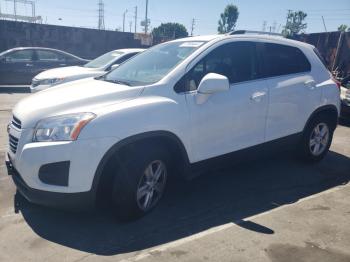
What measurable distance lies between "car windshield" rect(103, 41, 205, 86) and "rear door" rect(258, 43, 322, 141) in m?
1.06

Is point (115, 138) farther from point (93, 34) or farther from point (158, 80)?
point (93, 34)

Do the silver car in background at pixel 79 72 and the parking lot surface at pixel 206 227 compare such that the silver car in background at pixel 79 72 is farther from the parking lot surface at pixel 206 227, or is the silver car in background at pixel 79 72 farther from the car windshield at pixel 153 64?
the parking lot surface at pixel 206 227

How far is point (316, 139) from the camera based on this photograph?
18.1ft

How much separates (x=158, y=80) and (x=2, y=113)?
19.7 feet

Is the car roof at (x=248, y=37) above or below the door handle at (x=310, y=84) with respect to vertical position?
above

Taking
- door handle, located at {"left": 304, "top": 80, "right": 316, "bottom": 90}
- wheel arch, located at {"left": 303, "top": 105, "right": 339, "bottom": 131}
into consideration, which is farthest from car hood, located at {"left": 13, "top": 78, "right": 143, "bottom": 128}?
wheel arch, located at {"left": 303, "top": 105, "right": 339, "bottom": 131}

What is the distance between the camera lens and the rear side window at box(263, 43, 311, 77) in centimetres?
467

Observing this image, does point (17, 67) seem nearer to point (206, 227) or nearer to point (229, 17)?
point (206, 227)

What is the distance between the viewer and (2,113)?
27.7ft

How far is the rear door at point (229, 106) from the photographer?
384 centimetres

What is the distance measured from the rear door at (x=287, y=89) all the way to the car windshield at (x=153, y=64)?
3.48ft

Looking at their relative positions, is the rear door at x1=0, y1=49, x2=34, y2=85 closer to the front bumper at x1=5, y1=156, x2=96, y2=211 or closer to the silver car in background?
the silver car in background

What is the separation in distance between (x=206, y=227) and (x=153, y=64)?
76.3 inches

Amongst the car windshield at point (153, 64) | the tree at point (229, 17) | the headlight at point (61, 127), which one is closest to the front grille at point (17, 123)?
the headlight at point (61, 127)
